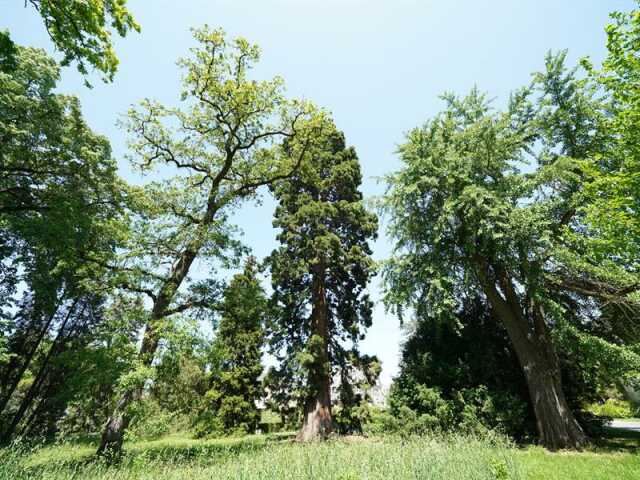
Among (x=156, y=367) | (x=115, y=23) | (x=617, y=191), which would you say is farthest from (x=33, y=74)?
(x=617, y=191)

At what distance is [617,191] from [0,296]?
2457cm

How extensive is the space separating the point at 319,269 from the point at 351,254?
1871mm

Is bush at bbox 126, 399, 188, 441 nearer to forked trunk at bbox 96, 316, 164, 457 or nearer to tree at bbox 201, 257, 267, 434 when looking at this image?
forked trunk at bbox 96, 316, 164, 457

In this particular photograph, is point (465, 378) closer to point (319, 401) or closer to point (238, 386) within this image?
point (319, 401)

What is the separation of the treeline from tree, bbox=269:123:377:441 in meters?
0.12

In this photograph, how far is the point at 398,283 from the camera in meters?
13.3

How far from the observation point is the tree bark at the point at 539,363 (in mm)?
10195

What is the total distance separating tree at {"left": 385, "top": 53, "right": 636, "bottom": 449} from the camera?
10.6m

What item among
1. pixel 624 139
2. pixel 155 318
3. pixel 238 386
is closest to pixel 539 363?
pixel 624 139

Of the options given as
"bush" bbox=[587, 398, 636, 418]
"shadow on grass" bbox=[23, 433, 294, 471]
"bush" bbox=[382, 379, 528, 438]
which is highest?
"bush" bbox=[587, 398, 636, 418]

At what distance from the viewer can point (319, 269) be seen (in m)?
16.2

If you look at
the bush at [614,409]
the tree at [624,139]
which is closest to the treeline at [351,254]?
the tree at [624,139]

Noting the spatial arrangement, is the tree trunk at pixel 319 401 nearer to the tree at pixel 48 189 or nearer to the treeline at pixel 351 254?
the treeline at pixel 351 254

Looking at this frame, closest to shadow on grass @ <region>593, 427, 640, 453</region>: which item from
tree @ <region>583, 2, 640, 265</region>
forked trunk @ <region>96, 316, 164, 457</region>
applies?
tree @ <region>583, 2, 640, 265</region>
